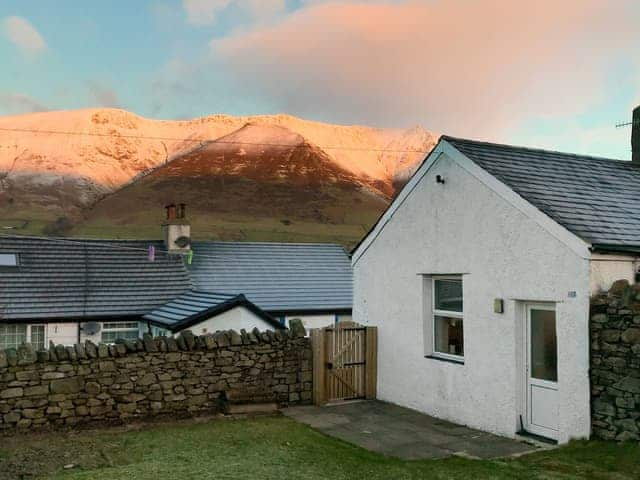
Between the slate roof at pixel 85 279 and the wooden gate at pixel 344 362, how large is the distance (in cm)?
916

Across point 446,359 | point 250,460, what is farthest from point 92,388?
point 446,359

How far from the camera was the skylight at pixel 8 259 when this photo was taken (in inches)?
753

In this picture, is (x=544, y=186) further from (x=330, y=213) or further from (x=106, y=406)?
(x=330, y=213)

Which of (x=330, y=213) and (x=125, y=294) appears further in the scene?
(x=330, y=213)

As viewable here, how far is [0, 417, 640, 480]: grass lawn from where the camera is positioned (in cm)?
692

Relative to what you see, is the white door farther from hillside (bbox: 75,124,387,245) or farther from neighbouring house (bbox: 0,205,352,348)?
hillside (bbox: 75,124,387,245)

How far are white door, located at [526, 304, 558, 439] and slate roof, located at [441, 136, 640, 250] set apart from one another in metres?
1.35

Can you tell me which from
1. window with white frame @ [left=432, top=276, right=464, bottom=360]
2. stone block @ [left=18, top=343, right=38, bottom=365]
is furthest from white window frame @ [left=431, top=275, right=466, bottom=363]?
stone block @ [left=18, top=343, right=38, bottom=365]

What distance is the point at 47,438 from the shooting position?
8852mm

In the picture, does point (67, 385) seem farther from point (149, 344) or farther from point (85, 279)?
point (85, 279)

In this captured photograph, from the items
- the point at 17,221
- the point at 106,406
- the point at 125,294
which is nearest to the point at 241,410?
the point at 106,406

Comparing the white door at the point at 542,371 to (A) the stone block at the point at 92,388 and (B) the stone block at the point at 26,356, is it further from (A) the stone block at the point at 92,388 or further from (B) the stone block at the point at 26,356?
(B) the stone block at the point at 26,356

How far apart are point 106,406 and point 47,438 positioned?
111 cm

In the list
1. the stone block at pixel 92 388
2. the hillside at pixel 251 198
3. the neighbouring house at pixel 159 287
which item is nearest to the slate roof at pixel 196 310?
the neighbouring house at pixel 159 287
